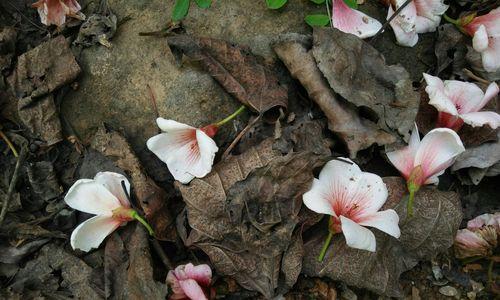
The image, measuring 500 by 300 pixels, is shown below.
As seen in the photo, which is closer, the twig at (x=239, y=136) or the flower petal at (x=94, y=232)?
the flower petal at (x=94, y=232)

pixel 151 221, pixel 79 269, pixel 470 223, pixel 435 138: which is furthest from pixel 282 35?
pixel 79 269

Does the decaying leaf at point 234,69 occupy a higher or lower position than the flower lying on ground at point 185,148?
higher

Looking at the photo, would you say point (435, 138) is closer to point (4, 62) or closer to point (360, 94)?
point (360, 94)

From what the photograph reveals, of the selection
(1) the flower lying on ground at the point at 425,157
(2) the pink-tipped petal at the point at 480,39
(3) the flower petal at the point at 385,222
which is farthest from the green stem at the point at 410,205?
(2) the pink-tipped petal at the point at 480,39

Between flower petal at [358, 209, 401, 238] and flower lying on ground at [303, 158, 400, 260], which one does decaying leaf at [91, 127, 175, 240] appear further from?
flower petal at [358, 209, 401, 238]

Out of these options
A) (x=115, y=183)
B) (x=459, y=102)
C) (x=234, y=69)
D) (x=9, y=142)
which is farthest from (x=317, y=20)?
(x=9, y=142)

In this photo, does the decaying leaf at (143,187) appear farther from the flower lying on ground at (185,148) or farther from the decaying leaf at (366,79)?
the decaying leaf at (366,79)

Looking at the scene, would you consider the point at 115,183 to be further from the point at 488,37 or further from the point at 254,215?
the point at 488,37
